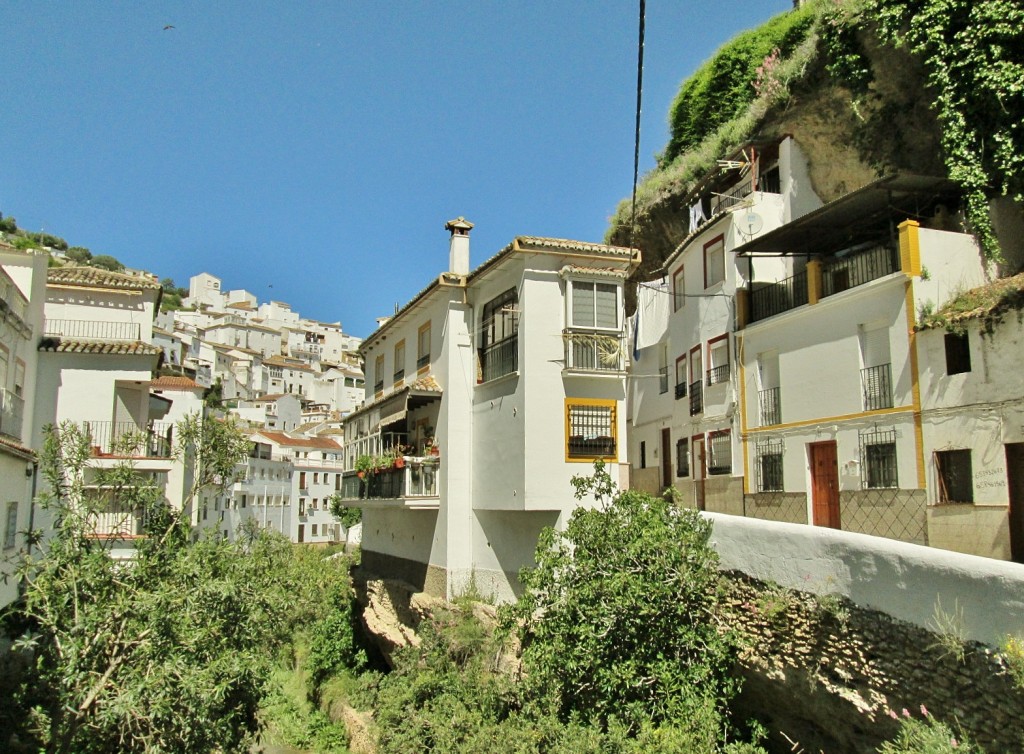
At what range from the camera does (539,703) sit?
48.6 ft

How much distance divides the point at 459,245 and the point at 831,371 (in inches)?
472

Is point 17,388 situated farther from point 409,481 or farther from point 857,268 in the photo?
point 857,268

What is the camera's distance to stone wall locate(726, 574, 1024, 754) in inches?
379

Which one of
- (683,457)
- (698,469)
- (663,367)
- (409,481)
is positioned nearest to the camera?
(409,481)

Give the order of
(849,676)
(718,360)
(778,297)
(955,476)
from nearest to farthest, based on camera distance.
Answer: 1. (849,676)
2. (955,476)
3. (778,297)
4. (718,360)

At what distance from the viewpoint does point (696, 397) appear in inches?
971

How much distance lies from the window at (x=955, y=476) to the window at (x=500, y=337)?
31.1 feet

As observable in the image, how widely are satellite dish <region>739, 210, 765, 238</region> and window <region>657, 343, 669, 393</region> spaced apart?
6612 millimetres

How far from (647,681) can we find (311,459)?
59624mm

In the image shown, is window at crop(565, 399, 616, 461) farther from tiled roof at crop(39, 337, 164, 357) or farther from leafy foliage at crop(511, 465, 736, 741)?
tiled roof at crop(39, 337, 164, 357)

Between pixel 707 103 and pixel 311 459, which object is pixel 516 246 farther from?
pixel 311 459

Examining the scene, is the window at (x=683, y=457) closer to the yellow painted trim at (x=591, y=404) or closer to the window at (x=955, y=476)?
the yellow painted trim at (x=591, y=404)

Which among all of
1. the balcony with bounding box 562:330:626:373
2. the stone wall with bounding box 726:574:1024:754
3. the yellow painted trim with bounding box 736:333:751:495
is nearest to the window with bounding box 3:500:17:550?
the balcony with bounding box 562:330:626:373

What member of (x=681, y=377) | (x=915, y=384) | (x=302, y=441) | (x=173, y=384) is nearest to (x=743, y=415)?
(x=681, y=377)
